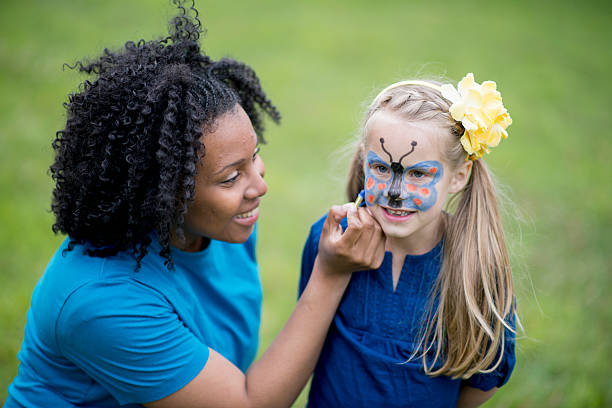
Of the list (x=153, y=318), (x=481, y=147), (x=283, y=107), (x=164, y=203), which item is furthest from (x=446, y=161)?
(x=283, y=107)

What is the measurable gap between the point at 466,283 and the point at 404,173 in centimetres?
49

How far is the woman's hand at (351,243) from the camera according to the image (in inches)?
78.2

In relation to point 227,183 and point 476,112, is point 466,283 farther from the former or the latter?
point 227,183

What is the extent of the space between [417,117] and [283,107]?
19.1ft

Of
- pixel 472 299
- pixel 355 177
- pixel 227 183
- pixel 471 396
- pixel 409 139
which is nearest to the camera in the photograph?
pixel 409 139

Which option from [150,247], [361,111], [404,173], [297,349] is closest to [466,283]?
→ [404,173]

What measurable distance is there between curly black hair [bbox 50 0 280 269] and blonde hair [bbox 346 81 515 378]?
0.71m

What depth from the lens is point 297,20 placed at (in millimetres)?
10820

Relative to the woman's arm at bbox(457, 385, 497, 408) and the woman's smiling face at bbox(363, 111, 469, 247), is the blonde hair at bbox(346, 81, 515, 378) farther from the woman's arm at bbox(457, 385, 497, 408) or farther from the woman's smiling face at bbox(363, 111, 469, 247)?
the woman's arm at bbox(457, 385, 497, 408)

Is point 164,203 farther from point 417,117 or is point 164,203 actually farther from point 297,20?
point 297,20

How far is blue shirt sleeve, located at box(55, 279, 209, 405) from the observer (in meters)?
1.92

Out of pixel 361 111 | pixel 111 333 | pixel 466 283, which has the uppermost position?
pixel 361 111

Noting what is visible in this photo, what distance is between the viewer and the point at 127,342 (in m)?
1.93

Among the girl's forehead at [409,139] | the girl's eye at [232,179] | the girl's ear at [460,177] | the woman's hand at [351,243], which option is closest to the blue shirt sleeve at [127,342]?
the girl's eye at [232,179]
